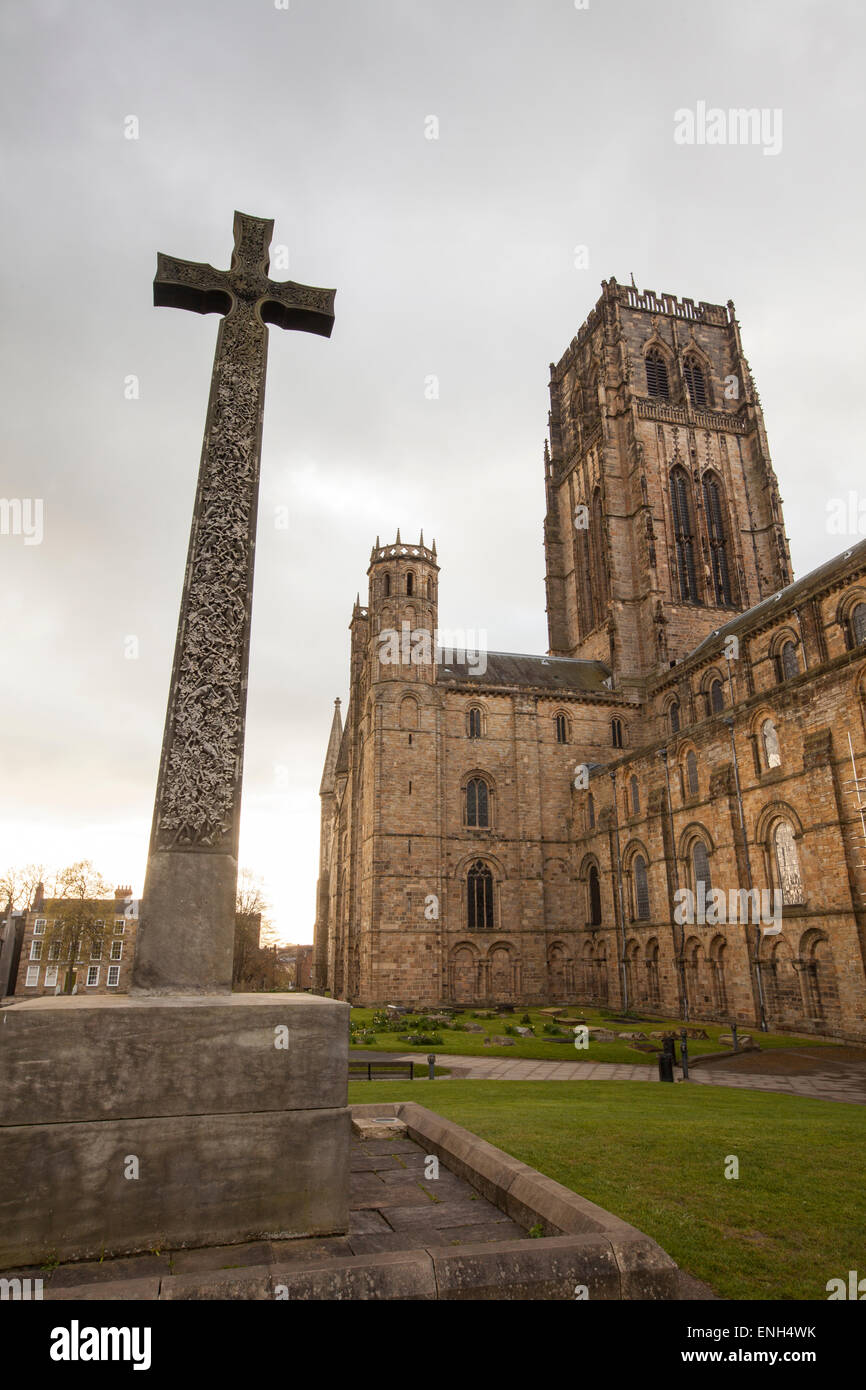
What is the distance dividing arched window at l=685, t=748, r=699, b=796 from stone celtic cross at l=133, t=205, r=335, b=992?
2926cm

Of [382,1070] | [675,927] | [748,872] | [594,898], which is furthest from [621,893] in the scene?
[382,1070]

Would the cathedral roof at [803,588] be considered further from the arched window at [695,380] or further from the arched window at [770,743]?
the arched window at [695,380]

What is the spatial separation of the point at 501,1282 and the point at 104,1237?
6.84 ft

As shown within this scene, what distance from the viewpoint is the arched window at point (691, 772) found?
32.9 m

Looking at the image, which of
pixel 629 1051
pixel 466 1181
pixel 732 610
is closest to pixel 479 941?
pixel 629 1051

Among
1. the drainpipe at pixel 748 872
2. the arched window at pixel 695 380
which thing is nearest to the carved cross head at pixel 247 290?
the drainpipe at pixel 748 872

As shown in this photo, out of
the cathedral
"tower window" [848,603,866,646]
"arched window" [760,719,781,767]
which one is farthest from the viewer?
"tower window" [848,603,866,646]

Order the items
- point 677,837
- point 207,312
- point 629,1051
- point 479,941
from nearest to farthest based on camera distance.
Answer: point 207,312 → point 629,1051 → point 677,837 → point 479,941

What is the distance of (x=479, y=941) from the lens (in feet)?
133

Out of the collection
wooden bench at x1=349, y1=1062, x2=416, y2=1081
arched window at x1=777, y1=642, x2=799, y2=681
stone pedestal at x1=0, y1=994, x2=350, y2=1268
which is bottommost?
wooden bench at x1=349, y1=1062, x2=416, y2=1081

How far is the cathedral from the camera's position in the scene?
86.6ft

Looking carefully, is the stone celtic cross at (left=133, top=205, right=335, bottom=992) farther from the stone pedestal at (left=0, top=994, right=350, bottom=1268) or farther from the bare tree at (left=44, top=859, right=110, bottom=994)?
the bare tree at (left=44, top=859, right=110, bottom=994)

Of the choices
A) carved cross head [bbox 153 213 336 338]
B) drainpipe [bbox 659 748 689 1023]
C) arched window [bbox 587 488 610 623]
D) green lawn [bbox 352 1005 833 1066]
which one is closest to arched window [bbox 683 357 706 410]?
arched window [bbox 587 488 610 623]
